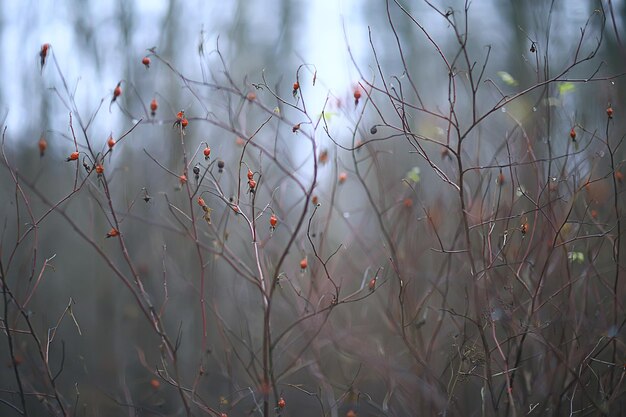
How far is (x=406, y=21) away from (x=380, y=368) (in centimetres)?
579

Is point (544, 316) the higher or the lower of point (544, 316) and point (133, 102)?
the lower

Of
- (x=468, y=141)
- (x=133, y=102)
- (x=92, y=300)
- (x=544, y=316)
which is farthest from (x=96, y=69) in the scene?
(x=544, y=316)

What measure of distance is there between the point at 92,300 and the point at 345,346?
13.2ft

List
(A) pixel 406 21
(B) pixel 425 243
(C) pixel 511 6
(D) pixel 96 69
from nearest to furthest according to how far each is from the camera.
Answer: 1. (B) pixel 425 243
2. (D) pixel 96 69
3. (C) pixel 511 6
4. (A) pixel 406 21

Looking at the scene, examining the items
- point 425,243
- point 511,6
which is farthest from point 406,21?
point 425,243

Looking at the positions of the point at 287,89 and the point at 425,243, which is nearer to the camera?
the point at 425,243

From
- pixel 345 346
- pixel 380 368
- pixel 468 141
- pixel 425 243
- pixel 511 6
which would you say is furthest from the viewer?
pixel 511 6

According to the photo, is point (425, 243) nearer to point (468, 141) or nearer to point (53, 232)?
point (468, 141)

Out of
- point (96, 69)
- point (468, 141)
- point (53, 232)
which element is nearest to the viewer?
point (468, 141)

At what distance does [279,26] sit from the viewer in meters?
6.49

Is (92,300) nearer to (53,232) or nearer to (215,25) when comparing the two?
(53,232)

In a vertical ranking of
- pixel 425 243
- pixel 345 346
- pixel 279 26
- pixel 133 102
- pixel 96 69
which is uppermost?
pixel 279 26

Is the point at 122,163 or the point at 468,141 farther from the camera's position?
the point at 122,163

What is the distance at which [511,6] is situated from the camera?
558 centimetres
